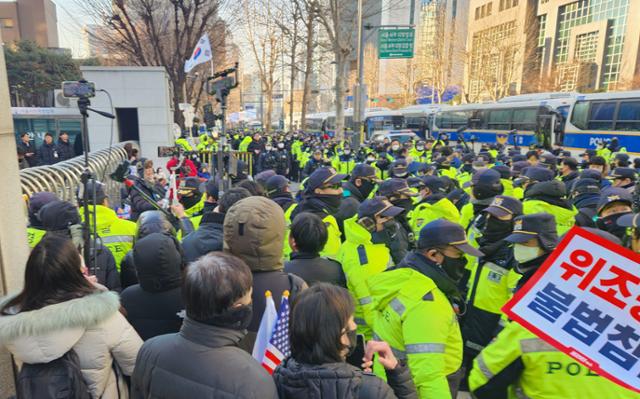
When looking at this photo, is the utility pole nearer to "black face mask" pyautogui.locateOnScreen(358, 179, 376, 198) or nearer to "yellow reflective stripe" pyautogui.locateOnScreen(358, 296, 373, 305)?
"black face mask" pyautogui.locateOnScreen(358, 179, 376, 198)

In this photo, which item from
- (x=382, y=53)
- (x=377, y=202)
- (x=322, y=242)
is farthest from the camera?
(x=382, y=53)

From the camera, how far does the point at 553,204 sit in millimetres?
4730

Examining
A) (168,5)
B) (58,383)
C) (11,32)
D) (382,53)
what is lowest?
(58,383)

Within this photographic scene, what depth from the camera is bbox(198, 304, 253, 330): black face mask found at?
1700 millimetres

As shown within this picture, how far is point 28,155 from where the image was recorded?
11.8 m

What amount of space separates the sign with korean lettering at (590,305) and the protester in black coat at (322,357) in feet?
2.62

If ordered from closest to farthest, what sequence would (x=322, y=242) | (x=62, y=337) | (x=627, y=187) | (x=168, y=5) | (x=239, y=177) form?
1. (x=62, y=337)
2. (x=322, y=242)
3. (x=627, y=187)
4. (x=239, y=177)
5. (x=168, y=5)

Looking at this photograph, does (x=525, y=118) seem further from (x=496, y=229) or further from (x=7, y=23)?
(x=7, y=23)

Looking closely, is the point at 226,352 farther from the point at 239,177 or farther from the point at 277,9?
the point at 277,9

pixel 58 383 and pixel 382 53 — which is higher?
pixel 382 53

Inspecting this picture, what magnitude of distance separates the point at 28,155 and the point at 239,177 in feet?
23.3

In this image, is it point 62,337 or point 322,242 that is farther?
point 322,242

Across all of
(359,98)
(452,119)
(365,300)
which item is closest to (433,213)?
(365,300)

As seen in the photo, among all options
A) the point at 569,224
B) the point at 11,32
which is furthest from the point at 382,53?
the point at 11,32
